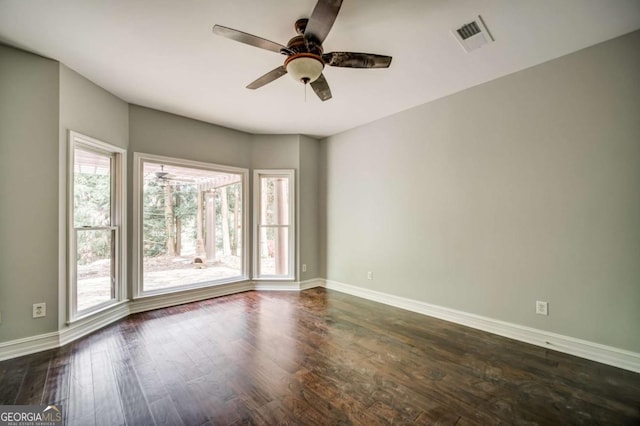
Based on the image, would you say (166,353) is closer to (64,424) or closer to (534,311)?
(64,424)

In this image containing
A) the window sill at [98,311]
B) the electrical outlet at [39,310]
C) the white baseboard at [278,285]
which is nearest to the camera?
the electrical outlet at [39,310]

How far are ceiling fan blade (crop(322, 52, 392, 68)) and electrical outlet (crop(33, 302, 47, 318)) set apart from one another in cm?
343

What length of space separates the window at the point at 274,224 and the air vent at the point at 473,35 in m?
3.18

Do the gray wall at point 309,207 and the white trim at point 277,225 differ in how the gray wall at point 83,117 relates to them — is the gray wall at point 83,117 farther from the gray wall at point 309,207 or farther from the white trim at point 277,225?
the gray wall at point 309,207

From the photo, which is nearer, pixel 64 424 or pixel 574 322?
pixel 64 424

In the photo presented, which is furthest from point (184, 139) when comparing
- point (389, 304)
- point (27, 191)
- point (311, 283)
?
point (389, 304)

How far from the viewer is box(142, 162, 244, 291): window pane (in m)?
3.94

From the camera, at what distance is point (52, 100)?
2.68 meters

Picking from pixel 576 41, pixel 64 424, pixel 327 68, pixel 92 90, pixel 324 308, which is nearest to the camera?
pixel 64 424

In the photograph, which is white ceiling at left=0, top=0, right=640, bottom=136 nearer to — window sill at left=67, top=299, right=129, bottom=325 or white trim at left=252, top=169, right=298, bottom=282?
white trim at left=252, top=169, right=298, bottom=282

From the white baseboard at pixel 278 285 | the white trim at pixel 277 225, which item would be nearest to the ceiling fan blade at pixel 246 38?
→ the white trim at pixel 277 225

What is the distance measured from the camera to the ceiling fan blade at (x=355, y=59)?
2109 mm

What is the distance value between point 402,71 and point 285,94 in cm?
137

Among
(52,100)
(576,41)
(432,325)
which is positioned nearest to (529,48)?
(576,41)
